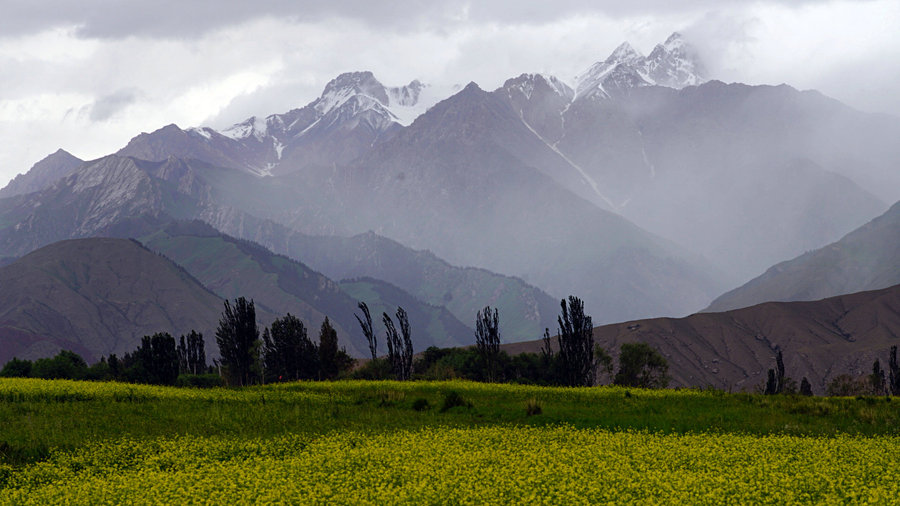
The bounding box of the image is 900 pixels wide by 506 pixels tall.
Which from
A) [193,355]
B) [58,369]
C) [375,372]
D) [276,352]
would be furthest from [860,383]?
[58,369]

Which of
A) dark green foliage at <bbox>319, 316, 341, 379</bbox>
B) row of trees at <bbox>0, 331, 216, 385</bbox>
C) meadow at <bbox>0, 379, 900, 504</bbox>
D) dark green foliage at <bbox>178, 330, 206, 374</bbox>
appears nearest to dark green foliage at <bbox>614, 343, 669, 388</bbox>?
dark green foliage at <bbox>319, 316, 341, 379</bbox>

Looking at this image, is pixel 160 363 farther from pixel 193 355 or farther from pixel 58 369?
pixel 193 355

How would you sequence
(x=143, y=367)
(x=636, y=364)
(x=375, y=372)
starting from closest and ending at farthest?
(x=375, y=372) < (x=143, y=367) < (x=636, y=364)

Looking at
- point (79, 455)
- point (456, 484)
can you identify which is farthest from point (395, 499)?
point (79, 455)

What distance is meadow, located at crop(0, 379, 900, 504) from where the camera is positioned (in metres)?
25.9

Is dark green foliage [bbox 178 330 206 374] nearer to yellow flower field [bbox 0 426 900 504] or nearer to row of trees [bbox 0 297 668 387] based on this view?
row of trees [bbox 0 297 668 387]

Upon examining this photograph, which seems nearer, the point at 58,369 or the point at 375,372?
the point at 375,372

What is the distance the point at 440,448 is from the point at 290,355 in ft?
296

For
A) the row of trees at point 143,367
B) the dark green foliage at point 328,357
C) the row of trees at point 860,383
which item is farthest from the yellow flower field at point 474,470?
the row of trees at point 860,383

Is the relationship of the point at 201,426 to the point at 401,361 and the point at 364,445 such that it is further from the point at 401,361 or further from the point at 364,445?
the point at 401,361

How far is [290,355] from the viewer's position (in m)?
120

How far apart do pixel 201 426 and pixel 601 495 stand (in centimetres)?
2254

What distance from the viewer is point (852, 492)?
24234mm

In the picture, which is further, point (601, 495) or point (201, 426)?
point (201, 426)
